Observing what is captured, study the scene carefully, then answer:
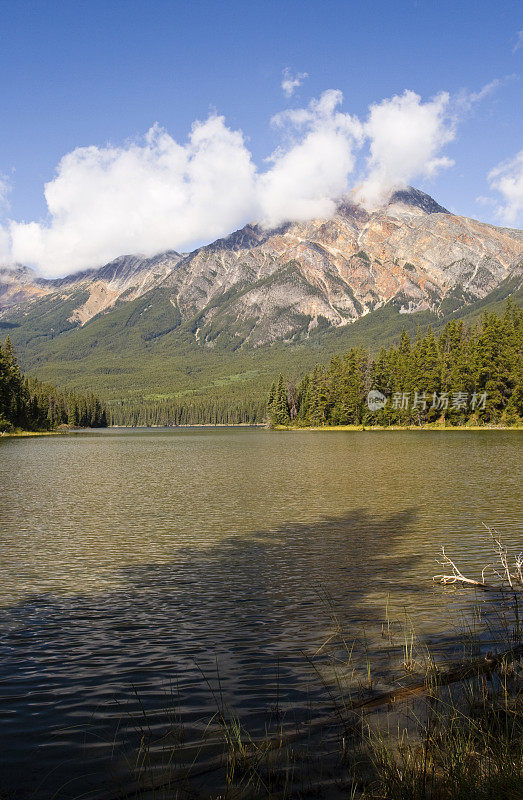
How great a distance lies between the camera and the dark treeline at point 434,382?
114 meters

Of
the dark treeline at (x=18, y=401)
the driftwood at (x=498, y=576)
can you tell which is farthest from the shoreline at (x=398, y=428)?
the driftwood at (x=498, y=576)

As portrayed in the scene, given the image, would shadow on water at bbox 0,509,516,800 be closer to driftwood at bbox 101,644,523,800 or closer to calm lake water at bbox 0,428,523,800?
calm lake water at bbox 0,428,523,800

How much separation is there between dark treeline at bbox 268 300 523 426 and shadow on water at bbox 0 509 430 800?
107m

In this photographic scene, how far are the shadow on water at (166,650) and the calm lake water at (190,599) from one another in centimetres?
4

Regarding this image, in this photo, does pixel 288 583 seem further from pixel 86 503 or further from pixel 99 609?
pixel 86 503

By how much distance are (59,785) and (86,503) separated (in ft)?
80.9

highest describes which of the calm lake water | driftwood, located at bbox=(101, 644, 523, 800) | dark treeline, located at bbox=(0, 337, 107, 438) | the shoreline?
dark treeline, located at bbox=(0, 337, 107, 438)

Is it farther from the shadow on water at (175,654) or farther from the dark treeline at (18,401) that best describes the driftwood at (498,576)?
the dark treeline at (18,401)

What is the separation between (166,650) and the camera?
10.2 metres

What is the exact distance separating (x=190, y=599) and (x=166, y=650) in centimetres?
336

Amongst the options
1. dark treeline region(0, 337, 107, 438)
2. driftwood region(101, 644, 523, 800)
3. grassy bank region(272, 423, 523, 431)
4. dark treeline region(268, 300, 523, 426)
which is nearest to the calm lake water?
driftwood region(101, 644, 523, 800)

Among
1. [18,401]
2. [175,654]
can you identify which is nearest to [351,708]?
[175,654]

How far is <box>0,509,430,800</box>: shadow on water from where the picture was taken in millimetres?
7051

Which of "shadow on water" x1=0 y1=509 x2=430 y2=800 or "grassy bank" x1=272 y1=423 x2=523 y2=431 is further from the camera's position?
"grassy bank" x1=272 y1=423 x2=523 y2=431
